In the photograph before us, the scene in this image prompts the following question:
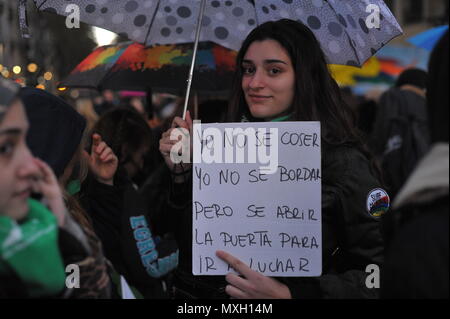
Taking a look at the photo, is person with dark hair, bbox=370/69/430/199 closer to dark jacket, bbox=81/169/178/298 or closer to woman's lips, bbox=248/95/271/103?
dark jacket, bbox=81/169/178/298

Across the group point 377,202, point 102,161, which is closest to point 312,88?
point 377,202

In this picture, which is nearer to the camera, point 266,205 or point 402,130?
point 266,205

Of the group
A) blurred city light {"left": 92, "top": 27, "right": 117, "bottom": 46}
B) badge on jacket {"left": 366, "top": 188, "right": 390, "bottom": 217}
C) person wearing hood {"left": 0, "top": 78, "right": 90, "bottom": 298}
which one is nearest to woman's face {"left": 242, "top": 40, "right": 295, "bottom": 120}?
badge on jacket {"left": 366, "top": 188, "right": 390, "bottom": 217}

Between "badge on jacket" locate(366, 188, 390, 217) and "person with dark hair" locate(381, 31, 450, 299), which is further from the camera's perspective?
"badge on jacket" locate(366, 188, 390, 217)

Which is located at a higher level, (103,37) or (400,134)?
(103,37)

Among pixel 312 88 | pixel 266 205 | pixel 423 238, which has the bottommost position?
pixel 266 205

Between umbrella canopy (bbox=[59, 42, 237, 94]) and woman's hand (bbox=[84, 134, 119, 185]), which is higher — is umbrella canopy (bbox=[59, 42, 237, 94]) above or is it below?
above

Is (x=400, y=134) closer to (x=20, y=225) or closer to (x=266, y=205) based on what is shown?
(x=266, y=205)

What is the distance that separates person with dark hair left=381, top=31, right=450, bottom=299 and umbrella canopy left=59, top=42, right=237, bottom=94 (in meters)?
2.80

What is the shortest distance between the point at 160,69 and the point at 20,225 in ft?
9.36

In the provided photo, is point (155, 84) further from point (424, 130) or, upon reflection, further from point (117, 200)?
point (424, 130)

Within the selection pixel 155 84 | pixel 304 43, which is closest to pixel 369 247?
pixel 304 43

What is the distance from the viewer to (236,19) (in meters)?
3.64

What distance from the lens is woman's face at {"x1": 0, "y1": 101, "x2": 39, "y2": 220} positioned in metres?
1.50
